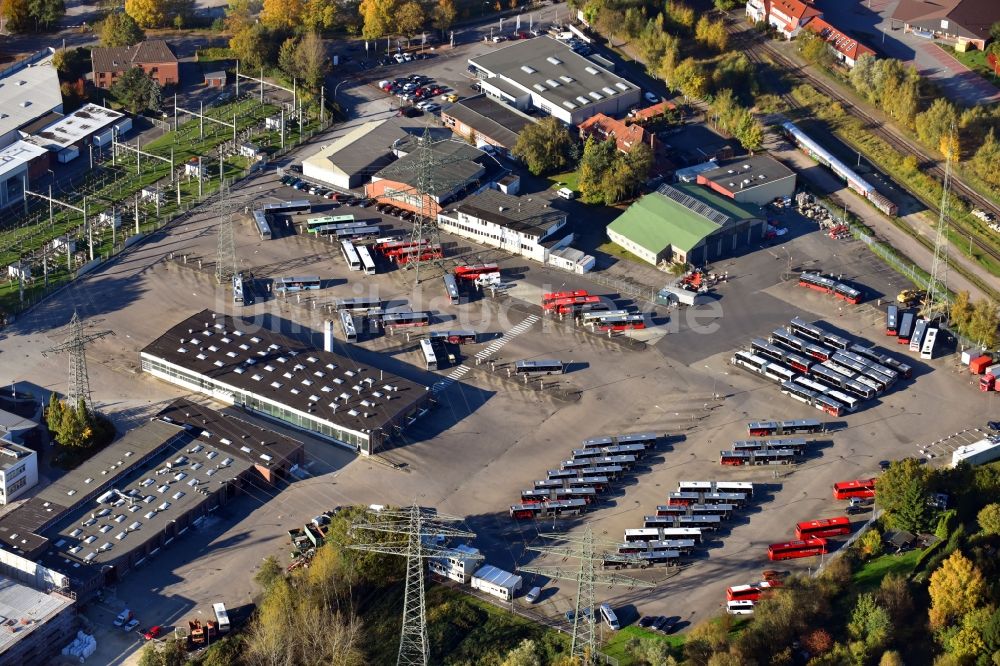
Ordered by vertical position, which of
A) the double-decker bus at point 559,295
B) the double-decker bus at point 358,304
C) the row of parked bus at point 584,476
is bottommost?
the row of parked bus at point 584,476

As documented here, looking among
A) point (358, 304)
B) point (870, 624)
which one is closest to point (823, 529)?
point (870, 624)

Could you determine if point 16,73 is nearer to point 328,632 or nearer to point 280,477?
point 280,477

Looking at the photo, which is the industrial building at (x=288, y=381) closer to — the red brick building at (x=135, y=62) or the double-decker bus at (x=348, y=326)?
the double-decker bus at (x=348, y=326)

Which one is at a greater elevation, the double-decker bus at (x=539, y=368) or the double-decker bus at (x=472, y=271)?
the double-decker bus at (x=472, y=271)

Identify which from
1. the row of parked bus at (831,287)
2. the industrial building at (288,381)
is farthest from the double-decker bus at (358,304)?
the row of parked bus at (831,287)

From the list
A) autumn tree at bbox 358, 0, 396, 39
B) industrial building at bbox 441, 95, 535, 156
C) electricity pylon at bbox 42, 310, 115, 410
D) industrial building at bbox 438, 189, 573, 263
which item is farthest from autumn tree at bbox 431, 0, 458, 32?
electricity pylon at bbox 42, 310, 115, 410

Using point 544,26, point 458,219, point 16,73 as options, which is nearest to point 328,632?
point 458,219

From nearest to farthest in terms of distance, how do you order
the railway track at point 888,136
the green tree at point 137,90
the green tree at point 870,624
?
the green tree at point 870,624, the railway track at point 888,136, the green tree at point 137,90
